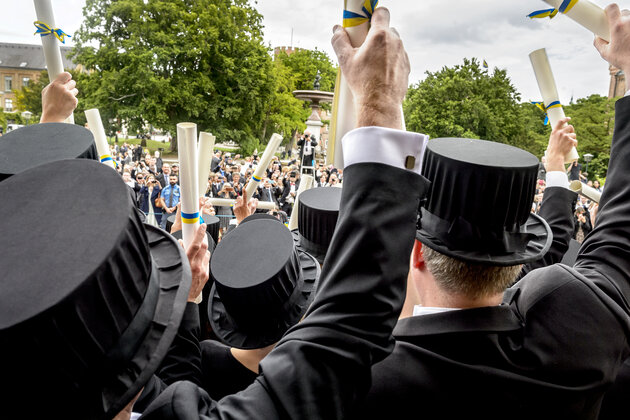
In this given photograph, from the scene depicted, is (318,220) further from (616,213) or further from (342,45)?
(342,45)

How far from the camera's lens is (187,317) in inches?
71.6

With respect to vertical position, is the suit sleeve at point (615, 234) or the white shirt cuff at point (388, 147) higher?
the white shirt cuff at point (388, 147)

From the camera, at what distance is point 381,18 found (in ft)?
3.52

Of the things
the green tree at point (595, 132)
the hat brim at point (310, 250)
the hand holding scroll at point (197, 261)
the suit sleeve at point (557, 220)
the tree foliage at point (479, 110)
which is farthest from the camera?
the tree foliage at point (479, 110)

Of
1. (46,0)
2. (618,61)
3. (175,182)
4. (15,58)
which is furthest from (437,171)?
(15,58)

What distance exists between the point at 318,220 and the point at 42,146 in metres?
2.08

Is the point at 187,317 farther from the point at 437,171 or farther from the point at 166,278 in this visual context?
the point at 437,171

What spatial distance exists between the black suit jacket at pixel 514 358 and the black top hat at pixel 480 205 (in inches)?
6.1

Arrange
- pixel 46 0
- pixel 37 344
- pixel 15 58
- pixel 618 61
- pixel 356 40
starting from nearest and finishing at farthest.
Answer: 1. pixel 37 344
2. pixel 356 40
3. pixel 618 61
4. pixel 46 0
5. pixel 15 58

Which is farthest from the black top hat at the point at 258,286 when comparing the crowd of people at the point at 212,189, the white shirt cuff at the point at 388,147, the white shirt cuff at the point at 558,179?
the crowd of people at the point at 212,189

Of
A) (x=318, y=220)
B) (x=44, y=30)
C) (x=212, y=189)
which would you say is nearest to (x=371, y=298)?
(x=44, y=30)

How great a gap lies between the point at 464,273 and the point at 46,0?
236 cm

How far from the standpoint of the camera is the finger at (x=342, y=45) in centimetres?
111

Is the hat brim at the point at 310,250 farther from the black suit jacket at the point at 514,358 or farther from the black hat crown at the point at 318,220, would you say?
the black suit jacket at the point at 514,358
